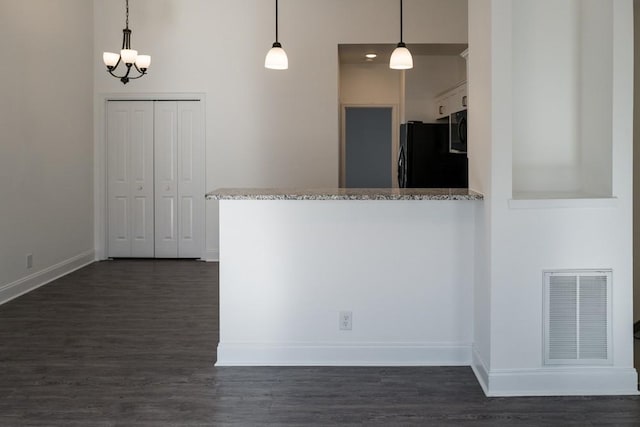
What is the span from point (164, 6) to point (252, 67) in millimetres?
1247

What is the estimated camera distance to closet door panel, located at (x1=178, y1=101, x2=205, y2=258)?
7.04 meters

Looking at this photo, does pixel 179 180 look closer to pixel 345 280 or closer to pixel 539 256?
pixel 345 280

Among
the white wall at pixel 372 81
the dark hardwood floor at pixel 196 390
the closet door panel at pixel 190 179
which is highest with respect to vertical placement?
the white wall at pixel 372 81

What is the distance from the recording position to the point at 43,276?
18.7 feet

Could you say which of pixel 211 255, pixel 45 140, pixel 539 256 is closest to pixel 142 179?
pixel 211 255

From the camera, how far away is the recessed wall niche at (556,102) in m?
3.12

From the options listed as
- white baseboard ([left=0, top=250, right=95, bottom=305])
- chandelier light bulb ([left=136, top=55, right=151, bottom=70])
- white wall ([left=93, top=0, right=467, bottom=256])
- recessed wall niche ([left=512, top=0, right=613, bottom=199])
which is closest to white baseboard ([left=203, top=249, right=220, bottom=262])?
white wall ([left=93, top=0, right=467, bottom=256])

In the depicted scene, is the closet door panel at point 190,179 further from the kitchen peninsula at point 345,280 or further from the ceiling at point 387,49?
the kitchen peninsula at point 345,280

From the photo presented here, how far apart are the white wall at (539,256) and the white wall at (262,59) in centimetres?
409

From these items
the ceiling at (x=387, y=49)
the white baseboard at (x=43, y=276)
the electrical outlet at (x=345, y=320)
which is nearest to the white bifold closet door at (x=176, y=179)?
the white baseboard at (x=43, y=276)

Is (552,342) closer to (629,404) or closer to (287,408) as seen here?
(629,404)

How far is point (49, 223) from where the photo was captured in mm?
5879

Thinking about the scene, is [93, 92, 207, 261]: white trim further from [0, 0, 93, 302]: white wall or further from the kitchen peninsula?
the kitchen peninsula

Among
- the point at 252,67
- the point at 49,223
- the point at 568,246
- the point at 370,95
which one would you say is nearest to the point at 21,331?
the point at 49,223
